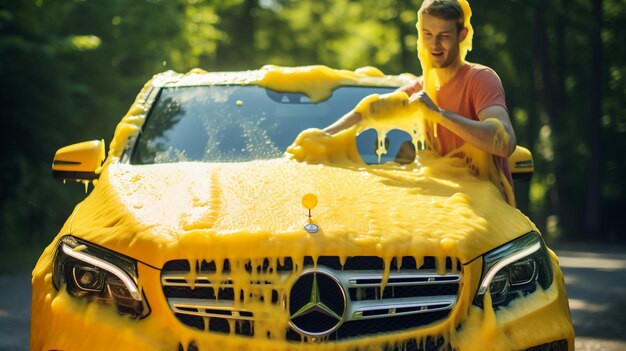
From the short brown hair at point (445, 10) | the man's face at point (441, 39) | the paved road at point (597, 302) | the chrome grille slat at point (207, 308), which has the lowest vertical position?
the paved road at point (597, 302)

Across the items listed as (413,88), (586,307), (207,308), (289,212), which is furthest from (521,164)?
(586,307)

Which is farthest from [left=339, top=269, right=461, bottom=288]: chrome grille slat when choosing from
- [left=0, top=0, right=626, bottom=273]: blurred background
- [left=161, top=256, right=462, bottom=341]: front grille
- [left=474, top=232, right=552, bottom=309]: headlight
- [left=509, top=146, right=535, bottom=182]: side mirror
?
[left=0, top=0, right=626, bottom=273]: blurred background

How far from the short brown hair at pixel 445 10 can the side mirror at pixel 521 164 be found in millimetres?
655

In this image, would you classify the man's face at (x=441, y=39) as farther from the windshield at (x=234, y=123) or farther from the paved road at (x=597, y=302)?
the paved road at (x=597, y=302)

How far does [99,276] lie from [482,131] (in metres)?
1.75

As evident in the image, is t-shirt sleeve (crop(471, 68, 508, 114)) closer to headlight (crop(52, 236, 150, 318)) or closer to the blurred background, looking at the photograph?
headlight (crop(52, 236, 150, 318))

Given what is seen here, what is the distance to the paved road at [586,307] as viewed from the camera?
27.6 ft

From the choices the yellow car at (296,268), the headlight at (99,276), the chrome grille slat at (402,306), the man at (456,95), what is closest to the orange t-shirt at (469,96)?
the man at (456,95)

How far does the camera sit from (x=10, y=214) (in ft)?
63.3

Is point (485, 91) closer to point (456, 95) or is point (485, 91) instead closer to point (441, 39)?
point (456, 95)

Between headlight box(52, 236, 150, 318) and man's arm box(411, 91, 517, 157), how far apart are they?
A: 1.60m

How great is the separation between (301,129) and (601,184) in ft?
92.8

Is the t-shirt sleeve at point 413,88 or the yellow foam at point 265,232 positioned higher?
the t-shirt sleeve at point 413,88

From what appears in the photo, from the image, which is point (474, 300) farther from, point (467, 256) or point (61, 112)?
point (61, 112)
